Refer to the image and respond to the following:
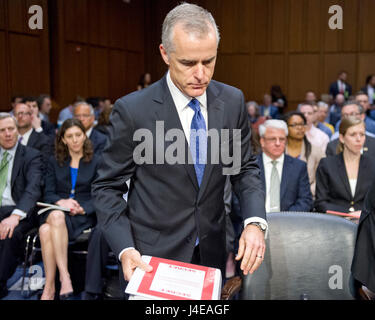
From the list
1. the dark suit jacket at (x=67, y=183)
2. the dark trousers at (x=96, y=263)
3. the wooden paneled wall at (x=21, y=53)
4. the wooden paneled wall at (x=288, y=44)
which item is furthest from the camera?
the wooden paneled wall at (x=288, y=44)

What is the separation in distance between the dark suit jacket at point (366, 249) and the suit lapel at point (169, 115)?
0.84 meters

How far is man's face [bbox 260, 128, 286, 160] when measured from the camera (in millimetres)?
3621

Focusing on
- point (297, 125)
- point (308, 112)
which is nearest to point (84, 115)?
point (297, 125)

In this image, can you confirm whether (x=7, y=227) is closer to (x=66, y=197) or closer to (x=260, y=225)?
(x=66, y=197)

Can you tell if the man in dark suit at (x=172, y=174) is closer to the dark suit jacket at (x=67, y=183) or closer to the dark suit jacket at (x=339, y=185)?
the dark suit jacket at (x=339, y=185)

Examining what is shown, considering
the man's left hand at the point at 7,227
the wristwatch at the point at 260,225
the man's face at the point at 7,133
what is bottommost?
the man's left hand at the point at 7,227

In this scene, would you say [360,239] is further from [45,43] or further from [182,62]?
[45,43]

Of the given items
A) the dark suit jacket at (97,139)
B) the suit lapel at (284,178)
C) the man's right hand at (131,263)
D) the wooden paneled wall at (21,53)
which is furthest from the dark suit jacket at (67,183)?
the wooden paneled wall at (21,53)

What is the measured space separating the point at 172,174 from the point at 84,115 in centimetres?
406

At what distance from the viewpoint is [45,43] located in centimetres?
895

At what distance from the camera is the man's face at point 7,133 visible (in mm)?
3787

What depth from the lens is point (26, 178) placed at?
383cm

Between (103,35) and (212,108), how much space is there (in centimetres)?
1001
